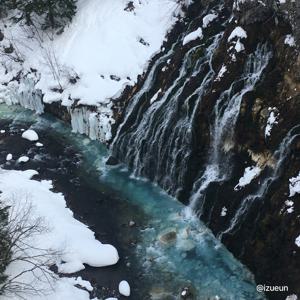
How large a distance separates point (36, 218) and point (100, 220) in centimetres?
256

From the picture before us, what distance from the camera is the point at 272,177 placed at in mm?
14664

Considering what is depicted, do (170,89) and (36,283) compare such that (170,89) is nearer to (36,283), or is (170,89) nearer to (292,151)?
(292,151)

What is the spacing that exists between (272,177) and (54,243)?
7819 mm

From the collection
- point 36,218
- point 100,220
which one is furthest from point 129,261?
point 36,218

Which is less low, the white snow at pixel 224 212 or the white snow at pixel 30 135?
the white snow at pixel 30 135

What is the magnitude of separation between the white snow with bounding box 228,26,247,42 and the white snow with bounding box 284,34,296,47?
199 centimetres

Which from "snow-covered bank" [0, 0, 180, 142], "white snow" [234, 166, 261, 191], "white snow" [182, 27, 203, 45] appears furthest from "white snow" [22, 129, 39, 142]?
"white snow" [234, 166, 261, 191]

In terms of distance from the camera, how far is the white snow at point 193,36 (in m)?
21.9

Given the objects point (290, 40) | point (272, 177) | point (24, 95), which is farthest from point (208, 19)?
point (24, 95)

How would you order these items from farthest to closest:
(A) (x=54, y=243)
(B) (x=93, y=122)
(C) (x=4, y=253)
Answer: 1. (B) (x=93, y=122)
2. (A) (x=54, y=243)
3. (C) (x=4, y=253)

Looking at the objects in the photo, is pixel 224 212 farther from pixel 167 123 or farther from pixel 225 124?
pixel 167 123

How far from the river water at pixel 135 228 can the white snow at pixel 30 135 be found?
11.1 inches

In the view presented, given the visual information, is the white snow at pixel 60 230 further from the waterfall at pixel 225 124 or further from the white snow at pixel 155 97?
the white snow at pixel 155 97

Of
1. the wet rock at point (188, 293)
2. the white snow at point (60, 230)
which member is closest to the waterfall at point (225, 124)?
the wet rock at point (188, 293)
